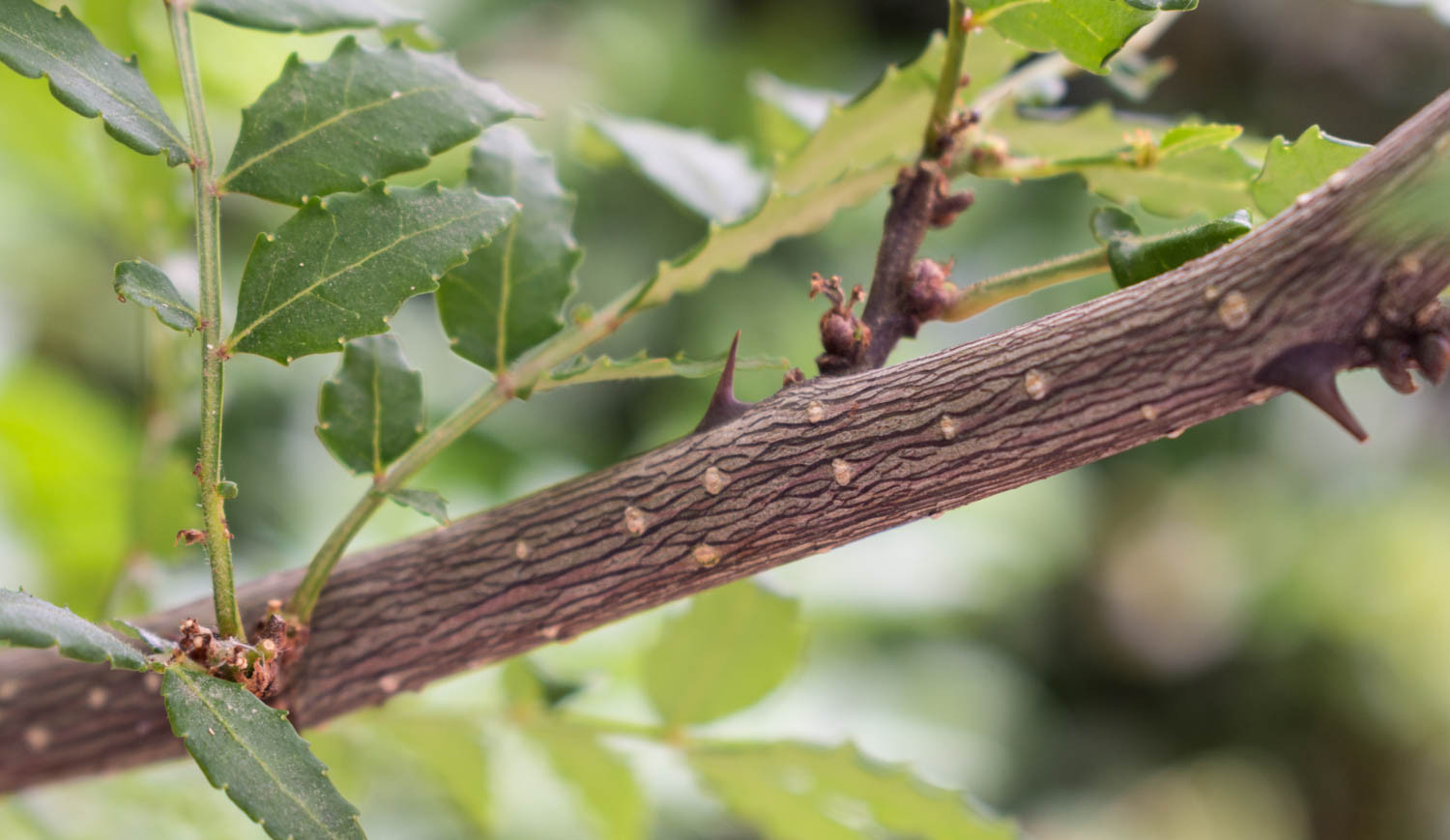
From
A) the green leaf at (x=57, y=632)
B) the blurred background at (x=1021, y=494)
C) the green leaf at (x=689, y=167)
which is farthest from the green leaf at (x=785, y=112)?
the blurred background at (x=1021, y=494)

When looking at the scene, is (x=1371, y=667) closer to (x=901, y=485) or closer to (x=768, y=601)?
(x=768, y=601)

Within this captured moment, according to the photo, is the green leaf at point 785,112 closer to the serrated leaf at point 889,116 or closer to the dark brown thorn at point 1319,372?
the serrated leaf at point 889,116

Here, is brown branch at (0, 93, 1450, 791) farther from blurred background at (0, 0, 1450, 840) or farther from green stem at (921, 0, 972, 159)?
blurred background at (0, 0, 1450, 840)

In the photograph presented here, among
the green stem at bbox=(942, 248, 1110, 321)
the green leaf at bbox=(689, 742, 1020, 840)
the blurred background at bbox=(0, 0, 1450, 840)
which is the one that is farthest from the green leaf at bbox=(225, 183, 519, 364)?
the blurred background at bbox=(0, 0, 1450, 840)

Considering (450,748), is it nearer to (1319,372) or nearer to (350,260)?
(350,260)

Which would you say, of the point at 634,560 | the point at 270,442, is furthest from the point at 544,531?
the point at 270,442

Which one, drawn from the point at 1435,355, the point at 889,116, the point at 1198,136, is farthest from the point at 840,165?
the point at 1435,355
